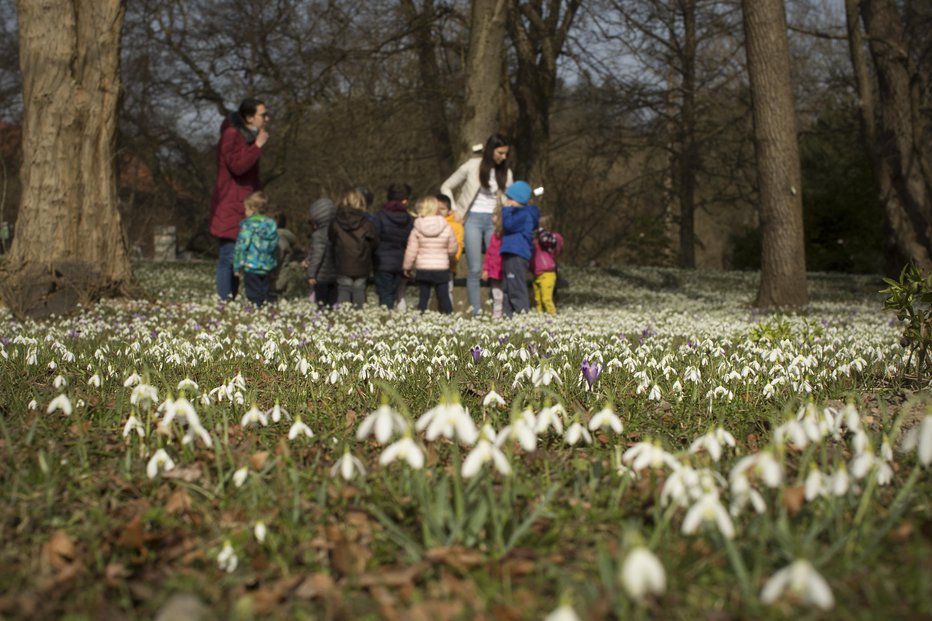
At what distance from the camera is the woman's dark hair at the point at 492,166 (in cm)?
1138

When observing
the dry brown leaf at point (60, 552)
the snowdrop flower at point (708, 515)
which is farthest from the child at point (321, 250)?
the snowdrop flower at point (708, 515)

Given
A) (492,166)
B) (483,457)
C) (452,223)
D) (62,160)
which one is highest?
(492,166)

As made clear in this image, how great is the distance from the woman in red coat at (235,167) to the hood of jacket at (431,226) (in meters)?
2.20

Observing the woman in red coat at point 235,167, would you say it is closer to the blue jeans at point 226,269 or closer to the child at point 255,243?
the blue jeans at point 226,269

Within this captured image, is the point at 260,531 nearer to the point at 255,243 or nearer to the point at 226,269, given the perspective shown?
the point at 255,243

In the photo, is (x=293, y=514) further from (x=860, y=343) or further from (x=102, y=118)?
(x=102, y=118)

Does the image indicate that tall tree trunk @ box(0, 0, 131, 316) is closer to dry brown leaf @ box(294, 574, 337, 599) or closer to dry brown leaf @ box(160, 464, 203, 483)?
dry brown leaf @ box(160, 464, 203, 483)

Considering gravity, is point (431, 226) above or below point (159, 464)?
above

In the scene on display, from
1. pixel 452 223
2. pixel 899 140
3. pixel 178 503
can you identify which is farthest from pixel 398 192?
pixel 178 503

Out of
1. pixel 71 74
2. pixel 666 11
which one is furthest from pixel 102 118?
pixel 666 11

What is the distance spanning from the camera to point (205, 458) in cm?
321

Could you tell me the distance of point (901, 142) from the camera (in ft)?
56.3

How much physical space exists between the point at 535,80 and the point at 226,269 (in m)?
9.81

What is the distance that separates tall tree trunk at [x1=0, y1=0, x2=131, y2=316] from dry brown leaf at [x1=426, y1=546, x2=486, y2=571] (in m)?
8.28
